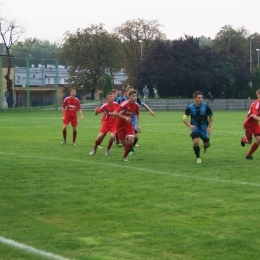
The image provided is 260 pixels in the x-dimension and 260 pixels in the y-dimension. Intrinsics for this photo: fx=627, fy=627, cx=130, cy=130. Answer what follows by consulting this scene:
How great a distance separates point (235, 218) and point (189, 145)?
12.3 metres

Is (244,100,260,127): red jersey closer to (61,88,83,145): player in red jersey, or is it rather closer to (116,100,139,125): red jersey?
(116,100,139,125): red jersey

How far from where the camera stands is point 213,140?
2233 centimetres

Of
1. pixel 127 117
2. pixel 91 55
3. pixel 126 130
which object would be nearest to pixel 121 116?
pixel 127 117

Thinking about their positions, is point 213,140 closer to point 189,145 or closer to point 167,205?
point 189,145

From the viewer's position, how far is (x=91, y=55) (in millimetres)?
83000

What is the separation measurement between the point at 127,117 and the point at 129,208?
20.6 feet

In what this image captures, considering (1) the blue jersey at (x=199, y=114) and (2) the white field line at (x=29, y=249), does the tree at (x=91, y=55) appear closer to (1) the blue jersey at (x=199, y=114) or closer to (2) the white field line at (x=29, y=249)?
(1) the blue jersey at (x=199, y=114)

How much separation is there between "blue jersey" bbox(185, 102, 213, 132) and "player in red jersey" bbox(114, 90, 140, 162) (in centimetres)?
138

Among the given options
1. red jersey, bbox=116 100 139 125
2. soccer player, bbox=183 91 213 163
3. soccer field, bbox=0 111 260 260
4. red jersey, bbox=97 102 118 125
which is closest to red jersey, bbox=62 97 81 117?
red jersey, bbox=97 102 118 125

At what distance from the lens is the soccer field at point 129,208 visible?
21.1 feet

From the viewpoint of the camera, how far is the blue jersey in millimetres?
14547

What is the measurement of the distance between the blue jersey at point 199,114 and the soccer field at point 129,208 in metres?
0.88

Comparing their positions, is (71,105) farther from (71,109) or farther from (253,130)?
(253,130)

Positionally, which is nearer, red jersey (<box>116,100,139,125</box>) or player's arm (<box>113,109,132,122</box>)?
player's arm (<box>113,109,132,122</box>)
